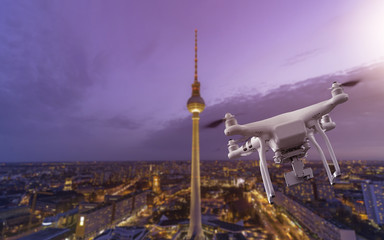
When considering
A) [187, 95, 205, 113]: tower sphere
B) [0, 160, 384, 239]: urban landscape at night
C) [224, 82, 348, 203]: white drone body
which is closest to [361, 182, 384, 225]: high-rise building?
[0, 160, 384, 239]: urban landscape at night

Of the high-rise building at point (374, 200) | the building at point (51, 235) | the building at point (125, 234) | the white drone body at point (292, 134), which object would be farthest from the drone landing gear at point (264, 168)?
the high-rise building at point (374, 200)

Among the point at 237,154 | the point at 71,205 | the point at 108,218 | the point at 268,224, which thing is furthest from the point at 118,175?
the point at 237,154

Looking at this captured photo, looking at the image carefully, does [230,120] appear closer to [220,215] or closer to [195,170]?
[195,170]

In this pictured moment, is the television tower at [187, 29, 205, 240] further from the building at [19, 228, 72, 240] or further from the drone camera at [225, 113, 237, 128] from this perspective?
the drone camera at [225, 113, 237, 128]

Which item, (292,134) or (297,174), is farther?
(297,174)

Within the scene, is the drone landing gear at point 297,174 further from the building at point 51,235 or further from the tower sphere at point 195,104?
the building at point 51,235

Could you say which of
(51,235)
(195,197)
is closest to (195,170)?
(195,197)
